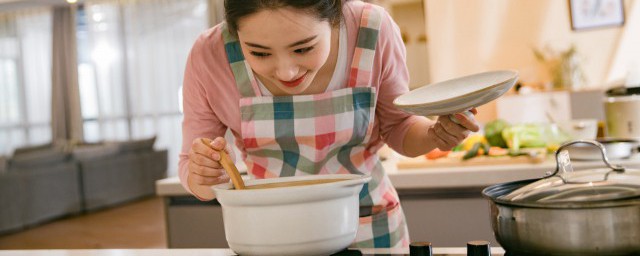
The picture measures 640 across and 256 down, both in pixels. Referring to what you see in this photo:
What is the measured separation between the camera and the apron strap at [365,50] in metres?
1.16

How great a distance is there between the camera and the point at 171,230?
2.17 m

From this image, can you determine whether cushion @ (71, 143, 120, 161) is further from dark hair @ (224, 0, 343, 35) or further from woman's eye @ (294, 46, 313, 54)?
woman's eye @ (294, 46, 313, 54)

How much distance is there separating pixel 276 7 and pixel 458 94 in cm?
30

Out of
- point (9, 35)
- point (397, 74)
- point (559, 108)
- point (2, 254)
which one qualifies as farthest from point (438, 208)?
point (9, 35)

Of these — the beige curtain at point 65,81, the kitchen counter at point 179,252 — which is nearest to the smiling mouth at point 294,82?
the kitchen counter at point 179,252

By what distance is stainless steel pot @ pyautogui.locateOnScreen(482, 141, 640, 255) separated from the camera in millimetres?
625

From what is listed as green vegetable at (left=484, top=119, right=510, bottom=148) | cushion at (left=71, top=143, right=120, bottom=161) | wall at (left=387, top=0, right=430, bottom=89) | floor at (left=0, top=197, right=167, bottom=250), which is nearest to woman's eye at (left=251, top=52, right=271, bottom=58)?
green vegetable at (left=484, top=119, right=510, bottom=148)

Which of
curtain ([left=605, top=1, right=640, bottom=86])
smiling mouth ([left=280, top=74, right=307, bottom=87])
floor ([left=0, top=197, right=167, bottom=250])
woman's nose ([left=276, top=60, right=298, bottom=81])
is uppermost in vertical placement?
curtain ([left=605, top=1, right=640, bottom=86])

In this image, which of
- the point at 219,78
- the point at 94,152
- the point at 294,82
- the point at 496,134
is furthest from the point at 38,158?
the point at 294,82

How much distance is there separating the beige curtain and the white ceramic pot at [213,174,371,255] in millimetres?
9014

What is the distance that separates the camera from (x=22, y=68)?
9.37 meters

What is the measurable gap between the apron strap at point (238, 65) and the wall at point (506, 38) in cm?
514

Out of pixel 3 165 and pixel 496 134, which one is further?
pixel 3 165

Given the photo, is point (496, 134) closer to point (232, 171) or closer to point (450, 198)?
point (450, 198)
